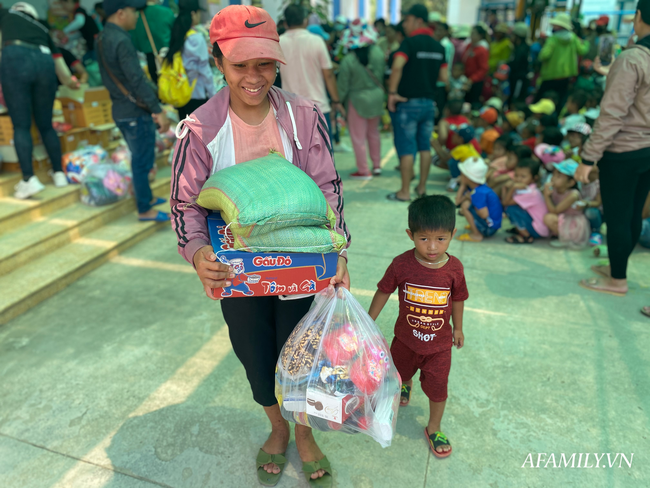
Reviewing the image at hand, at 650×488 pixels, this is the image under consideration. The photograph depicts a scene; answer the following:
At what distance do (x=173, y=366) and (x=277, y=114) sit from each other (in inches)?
65.8

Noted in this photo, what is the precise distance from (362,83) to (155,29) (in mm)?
2411

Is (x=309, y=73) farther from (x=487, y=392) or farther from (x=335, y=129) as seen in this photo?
(x=487, y=392)

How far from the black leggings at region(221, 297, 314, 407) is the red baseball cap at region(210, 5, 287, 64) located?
822 mm

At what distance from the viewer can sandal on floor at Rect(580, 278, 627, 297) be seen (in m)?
3.18

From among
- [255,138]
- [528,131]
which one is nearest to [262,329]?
[255,138]

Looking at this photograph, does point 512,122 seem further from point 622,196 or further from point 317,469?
point 317,469

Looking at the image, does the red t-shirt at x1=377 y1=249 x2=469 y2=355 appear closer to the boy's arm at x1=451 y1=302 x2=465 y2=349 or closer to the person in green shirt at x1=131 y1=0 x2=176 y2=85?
the boy's arm at x1=451 y1=302 x2=465 y2=349

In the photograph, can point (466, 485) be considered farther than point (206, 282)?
Yes

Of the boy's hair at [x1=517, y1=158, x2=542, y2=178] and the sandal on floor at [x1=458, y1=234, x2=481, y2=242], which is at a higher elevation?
the boy's hair at [x1=517, y1=158, x2=542, y2=178]

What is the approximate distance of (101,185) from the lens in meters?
4.31

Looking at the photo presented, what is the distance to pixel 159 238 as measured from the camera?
427cm

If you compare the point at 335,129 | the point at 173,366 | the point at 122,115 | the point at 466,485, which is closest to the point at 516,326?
the point at 466,485

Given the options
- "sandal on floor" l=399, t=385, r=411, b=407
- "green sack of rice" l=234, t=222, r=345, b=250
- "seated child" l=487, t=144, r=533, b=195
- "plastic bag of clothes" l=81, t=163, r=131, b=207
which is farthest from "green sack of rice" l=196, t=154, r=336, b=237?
"seated child" l=487, t=144, r=533, b=195

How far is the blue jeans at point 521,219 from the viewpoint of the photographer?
4.11 meters
